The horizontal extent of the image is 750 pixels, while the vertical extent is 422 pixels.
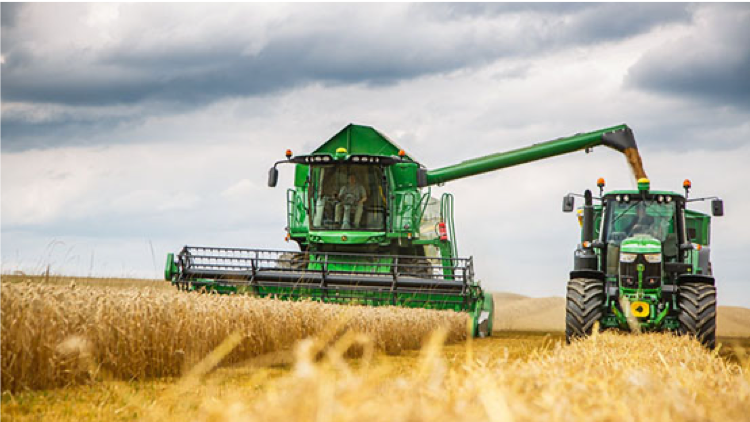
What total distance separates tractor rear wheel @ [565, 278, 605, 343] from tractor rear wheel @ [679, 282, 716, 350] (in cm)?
97

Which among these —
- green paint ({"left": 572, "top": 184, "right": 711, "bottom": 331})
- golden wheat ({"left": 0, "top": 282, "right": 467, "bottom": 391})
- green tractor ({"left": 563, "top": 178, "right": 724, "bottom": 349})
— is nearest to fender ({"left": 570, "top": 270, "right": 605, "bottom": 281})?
green tractor ({"left": 563, "top": 178, "right": 724, "bottom": 349})

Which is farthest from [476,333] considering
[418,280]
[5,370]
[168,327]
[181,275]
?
[5,370]

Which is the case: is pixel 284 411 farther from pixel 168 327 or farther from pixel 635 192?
pixel 635 192

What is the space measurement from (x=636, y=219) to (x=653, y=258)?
3.27 ft

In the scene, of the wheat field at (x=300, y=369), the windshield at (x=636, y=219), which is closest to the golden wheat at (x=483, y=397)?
the wheat field at (x=300, y=369)

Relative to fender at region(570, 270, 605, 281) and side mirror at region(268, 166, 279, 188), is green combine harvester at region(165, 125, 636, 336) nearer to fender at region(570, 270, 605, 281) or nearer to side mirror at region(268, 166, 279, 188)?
side mirror at region(268, 166, 279, 188)

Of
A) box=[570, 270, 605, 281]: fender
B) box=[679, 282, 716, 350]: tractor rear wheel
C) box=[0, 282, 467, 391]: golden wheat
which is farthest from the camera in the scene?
box=[570, 270, 605, 281]: fender

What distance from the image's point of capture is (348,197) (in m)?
14.6

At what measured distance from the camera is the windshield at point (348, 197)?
1460cm

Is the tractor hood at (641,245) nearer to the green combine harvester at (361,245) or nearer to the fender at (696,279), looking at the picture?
the fender at (696,279)

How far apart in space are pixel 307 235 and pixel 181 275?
2559 mm

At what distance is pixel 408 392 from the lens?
8.12ft

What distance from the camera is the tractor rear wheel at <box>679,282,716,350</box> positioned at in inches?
394

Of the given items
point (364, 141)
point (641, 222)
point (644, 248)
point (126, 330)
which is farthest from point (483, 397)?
point (364, 141)
